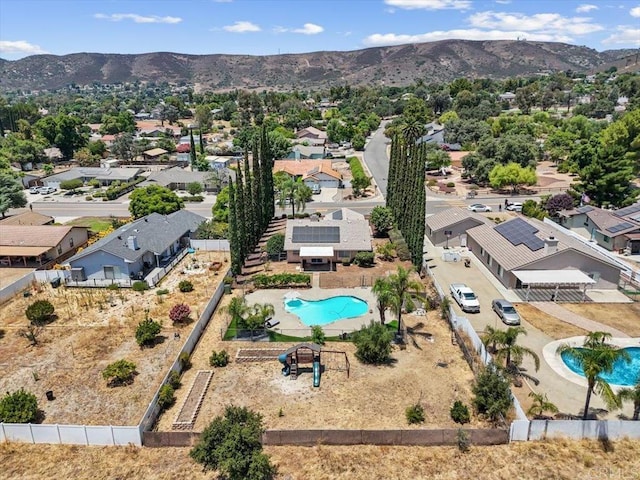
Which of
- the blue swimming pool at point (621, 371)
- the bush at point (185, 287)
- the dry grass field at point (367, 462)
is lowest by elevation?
the dry grass field at point (367, 462)

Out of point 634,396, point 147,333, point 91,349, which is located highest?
point 634,396

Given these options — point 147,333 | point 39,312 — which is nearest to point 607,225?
point 147,333

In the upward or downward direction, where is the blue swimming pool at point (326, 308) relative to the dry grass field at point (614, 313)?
downward

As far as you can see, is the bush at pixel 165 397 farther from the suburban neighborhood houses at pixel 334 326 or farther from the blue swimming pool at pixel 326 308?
the blue swimming pool at pixel 326 308

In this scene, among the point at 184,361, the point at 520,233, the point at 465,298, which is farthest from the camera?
the point at 520,233

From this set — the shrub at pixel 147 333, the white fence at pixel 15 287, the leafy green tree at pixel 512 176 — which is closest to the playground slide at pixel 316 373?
the shrub at pixel 147 333

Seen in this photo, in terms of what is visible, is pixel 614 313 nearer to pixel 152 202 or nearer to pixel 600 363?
pixel 600 363

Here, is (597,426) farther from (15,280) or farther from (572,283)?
(15,280)

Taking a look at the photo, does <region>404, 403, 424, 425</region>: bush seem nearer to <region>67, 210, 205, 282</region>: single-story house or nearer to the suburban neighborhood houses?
the suburban neighborhood houses
